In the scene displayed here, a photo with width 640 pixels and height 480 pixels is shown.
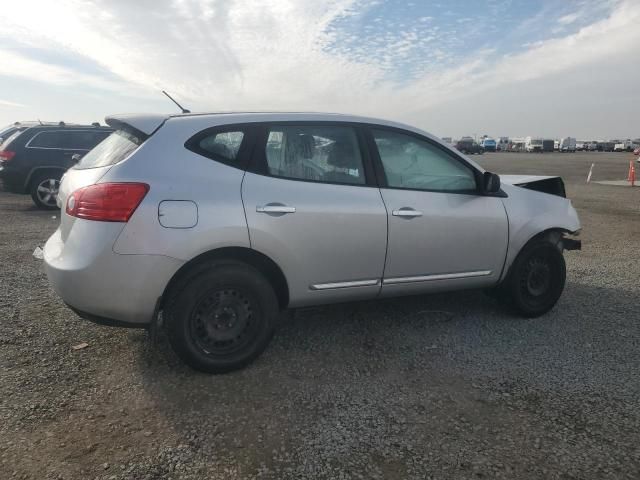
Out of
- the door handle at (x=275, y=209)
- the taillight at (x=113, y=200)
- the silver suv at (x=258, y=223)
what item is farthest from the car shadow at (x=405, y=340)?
the door handle at (x=275, y=209)

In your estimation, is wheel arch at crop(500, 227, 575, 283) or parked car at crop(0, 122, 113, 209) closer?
wheel arch at crop(500, 227, 575, 283)

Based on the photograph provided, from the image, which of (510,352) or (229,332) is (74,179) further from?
(510,352)

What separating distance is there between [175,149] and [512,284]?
9.99ft

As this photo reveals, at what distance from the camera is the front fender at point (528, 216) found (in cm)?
426

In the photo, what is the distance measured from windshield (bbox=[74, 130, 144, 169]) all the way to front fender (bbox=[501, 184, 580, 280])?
117 inches

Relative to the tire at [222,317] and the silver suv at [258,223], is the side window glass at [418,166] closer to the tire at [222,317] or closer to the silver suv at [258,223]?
the silver suv at [258,223]

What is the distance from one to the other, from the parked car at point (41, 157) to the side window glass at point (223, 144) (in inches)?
311

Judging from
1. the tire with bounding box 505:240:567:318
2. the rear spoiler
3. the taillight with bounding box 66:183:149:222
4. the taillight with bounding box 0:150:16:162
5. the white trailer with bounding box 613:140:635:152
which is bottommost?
the white trailer with bounding box 613:140:635:152

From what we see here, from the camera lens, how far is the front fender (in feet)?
14.0

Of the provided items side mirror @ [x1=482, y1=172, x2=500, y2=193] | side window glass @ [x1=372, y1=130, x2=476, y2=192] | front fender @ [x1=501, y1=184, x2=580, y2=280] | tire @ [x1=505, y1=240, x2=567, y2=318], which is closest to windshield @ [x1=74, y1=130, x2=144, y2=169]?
side window glass @ [x1=372, y1=130, x2=476, y2=192]

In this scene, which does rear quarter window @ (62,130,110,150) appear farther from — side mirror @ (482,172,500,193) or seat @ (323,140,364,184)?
side mirror @ (482,172,500,193)

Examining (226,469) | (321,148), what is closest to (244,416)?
(226,469)

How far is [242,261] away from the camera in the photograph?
132 inches

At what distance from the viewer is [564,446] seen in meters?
2.63
